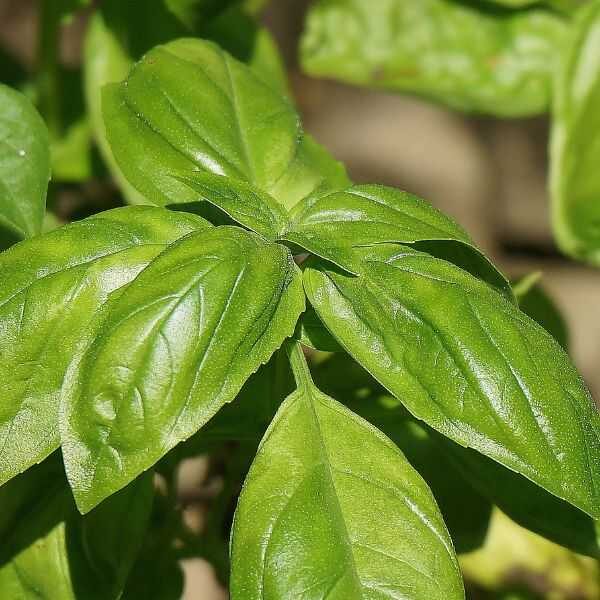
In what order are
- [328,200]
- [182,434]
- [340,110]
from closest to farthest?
[182,434] < [328,200] < [340,110]

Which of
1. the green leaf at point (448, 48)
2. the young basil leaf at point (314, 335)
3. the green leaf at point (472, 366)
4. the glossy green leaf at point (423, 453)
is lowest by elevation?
the glossy green leaf at point (423, 453)

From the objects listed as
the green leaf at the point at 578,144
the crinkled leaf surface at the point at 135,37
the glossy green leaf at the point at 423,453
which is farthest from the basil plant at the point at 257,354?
the green leaf at the point at 578,144

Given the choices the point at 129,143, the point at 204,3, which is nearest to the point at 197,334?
the point at 129,143

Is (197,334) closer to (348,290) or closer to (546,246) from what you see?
(348,290)

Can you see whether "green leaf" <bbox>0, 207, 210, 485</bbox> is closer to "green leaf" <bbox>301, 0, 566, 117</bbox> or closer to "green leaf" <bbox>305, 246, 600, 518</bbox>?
"green leaf" <bbox>305, 246, 600, 518</bbox>

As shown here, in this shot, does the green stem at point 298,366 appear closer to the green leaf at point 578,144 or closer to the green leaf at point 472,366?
the green leaf at point 472,366

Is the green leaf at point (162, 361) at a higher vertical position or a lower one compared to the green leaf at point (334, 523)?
higher

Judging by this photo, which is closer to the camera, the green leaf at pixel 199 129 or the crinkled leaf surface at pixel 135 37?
the green leaf at pixel 199 129
